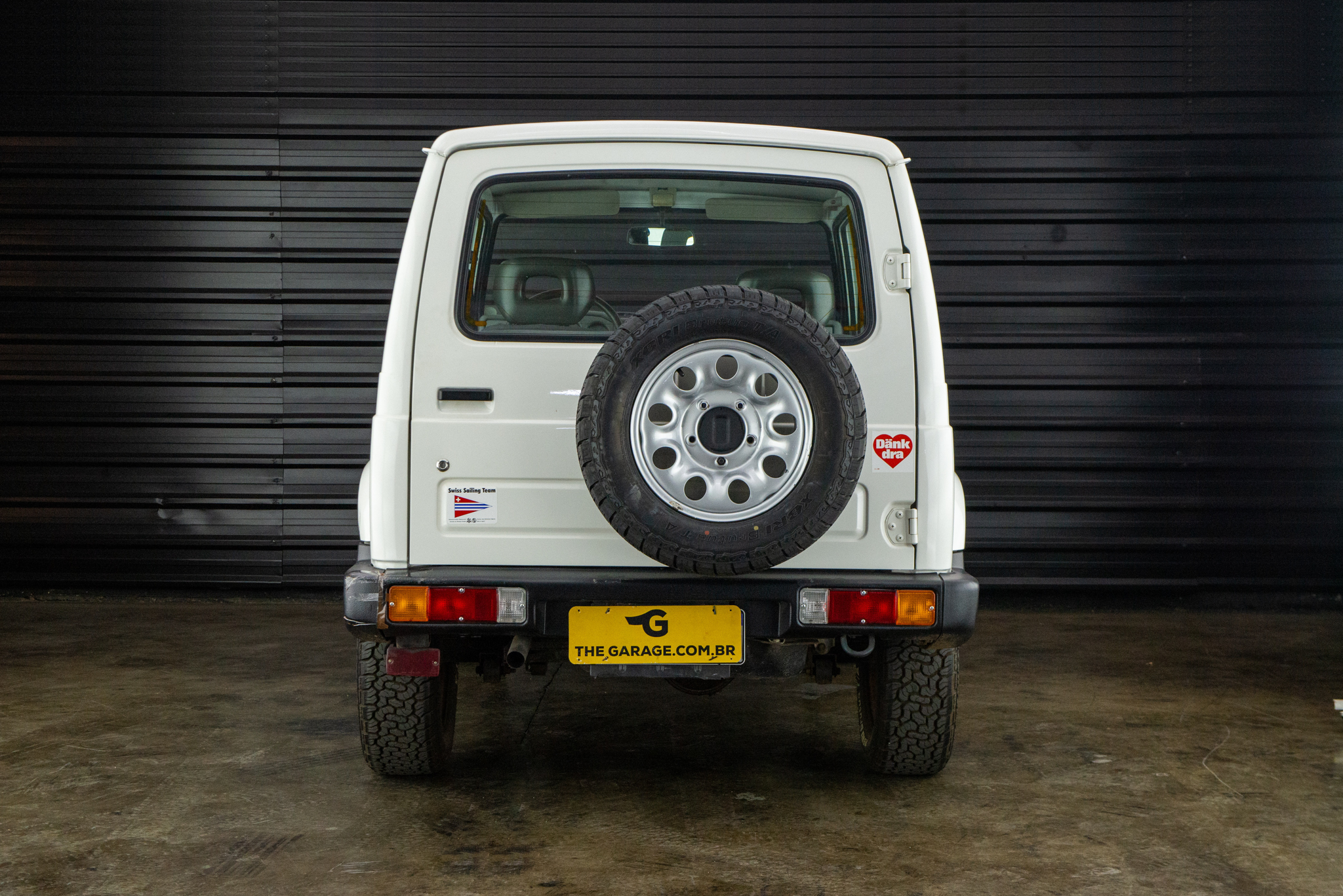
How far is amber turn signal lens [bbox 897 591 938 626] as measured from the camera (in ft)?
9.32

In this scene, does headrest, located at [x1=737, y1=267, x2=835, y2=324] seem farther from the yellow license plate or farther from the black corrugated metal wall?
the black corrugated metal wall

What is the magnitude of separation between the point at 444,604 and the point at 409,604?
9 cm

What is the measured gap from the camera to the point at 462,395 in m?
2.90

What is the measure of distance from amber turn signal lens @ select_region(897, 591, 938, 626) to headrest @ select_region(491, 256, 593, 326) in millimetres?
1149

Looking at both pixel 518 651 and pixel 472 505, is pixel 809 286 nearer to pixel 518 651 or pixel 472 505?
pixel 472 505

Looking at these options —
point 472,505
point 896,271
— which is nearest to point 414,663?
point 472,505

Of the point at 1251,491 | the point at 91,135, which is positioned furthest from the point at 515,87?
the point at 1251,491

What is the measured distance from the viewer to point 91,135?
6.70 metres

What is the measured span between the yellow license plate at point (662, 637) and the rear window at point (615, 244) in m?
0.74

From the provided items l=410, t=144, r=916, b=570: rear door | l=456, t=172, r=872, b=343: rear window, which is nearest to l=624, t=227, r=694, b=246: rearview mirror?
l=456, t=172, r=872, b=343: rear window

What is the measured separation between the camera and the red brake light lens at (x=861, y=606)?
284 cm

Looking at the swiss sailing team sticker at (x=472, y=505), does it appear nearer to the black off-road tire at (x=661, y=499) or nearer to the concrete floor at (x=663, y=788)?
the black off-road tire at (x=661, y=499)

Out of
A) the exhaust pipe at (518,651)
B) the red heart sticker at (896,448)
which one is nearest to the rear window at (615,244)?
the red heart sticker at (896,448)

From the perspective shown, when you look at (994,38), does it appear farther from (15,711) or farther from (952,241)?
(15,711)
